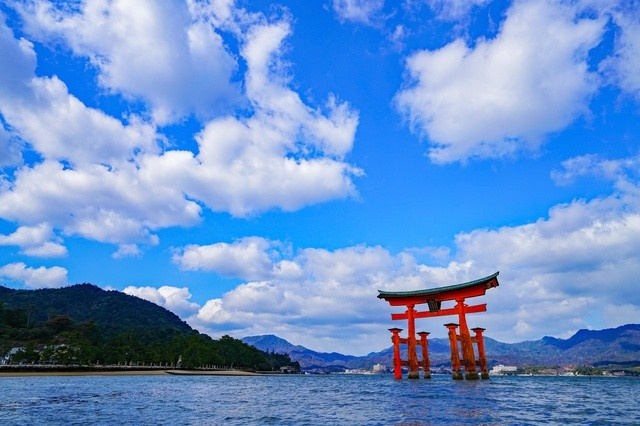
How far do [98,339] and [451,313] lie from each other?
277 feet

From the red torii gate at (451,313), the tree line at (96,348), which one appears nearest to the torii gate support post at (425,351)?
the red torii gate at (451,313)

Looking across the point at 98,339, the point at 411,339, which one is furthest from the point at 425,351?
the point at 98,339

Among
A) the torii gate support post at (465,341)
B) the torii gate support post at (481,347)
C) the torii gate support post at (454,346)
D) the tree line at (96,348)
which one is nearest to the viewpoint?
the torii gate support post at (465,341)

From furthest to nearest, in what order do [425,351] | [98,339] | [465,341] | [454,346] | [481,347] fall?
[98,339], [425,351], [481,347], [454,346], [465,341]

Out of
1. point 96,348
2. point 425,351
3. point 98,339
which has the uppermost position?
point 98,339

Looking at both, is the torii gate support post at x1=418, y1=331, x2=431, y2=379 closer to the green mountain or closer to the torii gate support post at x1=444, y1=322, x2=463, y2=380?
the torii gate support post at x1=444, y1=322, x2=463, y2=380

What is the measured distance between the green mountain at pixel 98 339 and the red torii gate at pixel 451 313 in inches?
2164

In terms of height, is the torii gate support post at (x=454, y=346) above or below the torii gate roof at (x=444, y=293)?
below

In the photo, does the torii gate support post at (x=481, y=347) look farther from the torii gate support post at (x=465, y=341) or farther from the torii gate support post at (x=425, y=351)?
the torii gate support post at (x=425, y=351)

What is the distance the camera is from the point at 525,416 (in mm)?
15703

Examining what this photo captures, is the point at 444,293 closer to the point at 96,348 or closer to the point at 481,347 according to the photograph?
Result: the point at 481,347

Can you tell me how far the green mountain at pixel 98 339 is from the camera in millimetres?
75625

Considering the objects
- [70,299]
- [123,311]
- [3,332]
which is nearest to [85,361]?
[3,332]

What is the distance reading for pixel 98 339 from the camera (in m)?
96.6
